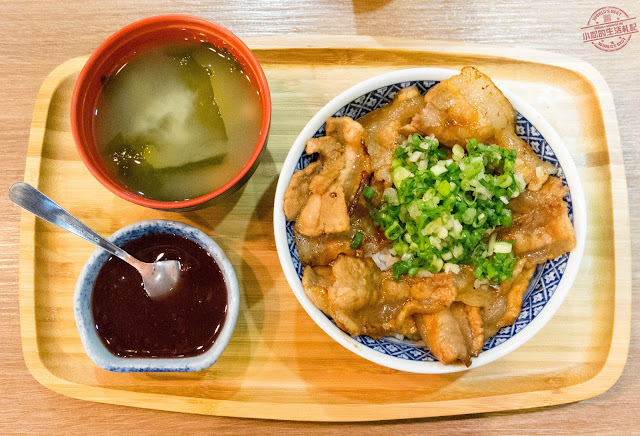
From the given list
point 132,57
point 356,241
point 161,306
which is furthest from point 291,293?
point 132,57

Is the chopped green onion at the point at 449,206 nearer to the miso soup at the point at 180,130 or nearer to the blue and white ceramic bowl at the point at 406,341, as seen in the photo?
the blue and white ceramic bowl at the point at 406,341

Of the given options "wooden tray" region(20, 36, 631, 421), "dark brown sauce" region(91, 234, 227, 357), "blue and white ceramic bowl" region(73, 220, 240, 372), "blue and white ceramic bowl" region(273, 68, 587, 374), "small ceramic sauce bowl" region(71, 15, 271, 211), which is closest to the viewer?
"small ceramic sauce bowl" region(71, 15, 271, 211)

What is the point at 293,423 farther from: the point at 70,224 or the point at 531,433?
the point at 70,224

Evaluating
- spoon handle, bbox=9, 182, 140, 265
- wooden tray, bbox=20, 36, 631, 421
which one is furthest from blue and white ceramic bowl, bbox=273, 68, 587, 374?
spoon handle, bbox=9, 182, 140, 265

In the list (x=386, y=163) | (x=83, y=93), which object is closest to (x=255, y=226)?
(x=386, y=163)

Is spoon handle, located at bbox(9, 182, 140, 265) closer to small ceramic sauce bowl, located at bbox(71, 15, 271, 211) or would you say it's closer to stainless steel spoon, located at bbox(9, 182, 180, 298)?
stainless steel spoon, located at bbox(9, 182, 180, 298)

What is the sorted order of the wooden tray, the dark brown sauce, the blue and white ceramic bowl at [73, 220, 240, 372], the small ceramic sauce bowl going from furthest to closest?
the wooden tray < the dark brown sauce < the blue and white ceramic bowl at [73, 220, 240, 372] < the small ceramic sauce bowl
